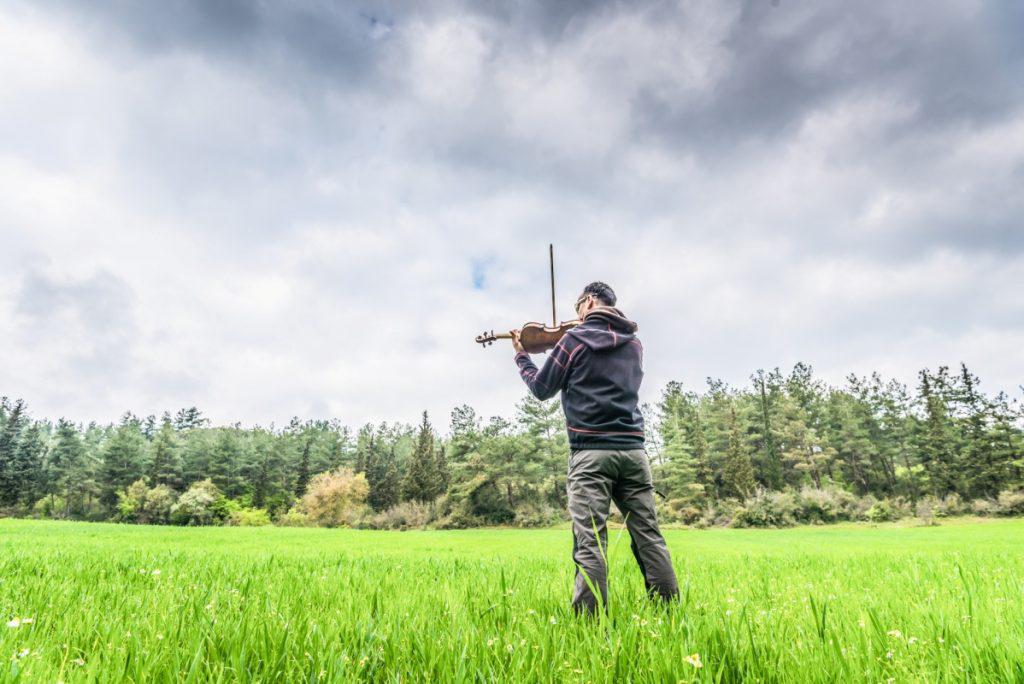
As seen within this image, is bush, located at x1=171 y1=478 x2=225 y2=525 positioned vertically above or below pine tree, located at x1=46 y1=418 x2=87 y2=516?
below

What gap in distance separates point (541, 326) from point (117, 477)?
261ft

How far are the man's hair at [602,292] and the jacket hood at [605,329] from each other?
0.10 meters

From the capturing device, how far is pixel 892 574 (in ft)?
17.8

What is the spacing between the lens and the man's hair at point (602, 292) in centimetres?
402

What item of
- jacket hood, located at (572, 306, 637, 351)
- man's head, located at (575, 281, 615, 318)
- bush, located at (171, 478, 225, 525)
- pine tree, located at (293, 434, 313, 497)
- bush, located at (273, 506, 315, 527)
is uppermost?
man's head, located at (575, 281, 615, 318)

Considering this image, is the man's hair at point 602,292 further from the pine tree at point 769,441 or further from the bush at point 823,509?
the pine tree at point 769,441

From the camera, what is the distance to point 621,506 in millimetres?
3518

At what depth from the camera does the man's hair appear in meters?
4.02

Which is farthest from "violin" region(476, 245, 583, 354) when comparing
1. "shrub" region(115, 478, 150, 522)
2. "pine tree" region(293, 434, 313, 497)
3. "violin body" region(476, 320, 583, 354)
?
"pine tree" region(293, 434, 313, 497)

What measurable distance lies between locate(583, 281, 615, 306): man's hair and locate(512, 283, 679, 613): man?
0.12 m

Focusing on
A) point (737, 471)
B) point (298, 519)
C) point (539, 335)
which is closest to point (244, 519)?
point (298, 519)

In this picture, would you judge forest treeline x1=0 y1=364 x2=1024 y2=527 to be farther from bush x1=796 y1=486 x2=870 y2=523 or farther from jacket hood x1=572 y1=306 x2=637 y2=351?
jacket hood x1=572 y1=306 x2=637 y2=351

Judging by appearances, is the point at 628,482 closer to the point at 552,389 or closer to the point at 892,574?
the point at 552,389

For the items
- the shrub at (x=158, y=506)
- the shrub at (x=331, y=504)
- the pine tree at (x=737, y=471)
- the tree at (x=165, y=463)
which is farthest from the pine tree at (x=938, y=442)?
the tree at (x=165, y=463)
